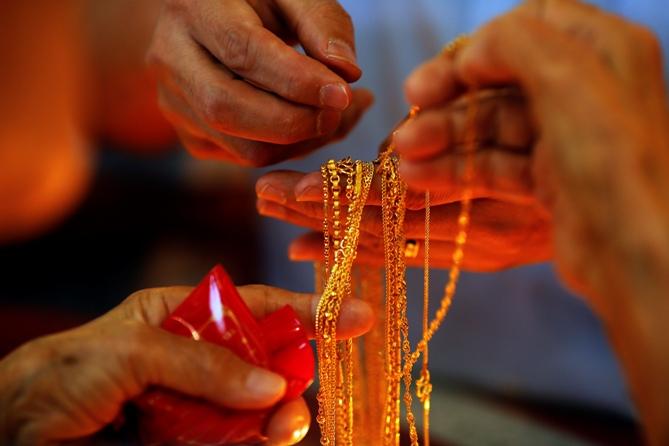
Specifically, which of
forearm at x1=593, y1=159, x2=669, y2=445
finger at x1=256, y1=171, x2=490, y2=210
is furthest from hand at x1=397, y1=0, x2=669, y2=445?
finger at x1=256, y1=171, x2=490, y2=210

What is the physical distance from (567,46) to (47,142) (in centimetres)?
149

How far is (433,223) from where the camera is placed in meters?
0.68

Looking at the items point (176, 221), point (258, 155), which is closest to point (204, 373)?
point (258, 155)

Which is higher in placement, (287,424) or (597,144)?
(597,144)

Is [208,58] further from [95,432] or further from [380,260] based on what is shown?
[95,432]

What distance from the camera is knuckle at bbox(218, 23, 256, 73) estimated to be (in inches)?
28.2

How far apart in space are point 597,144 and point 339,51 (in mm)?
383

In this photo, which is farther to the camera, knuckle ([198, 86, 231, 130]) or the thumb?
knuckle ([198, 86, 231, 130])

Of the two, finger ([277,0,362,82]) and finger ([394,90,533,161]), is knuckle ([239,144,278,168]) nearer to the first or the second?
finger ([277,0,362,82])

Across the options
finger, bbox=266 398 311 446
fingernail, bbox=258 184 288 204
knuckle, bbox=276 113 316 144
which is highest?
knuckle, bbox=276 113 316 144

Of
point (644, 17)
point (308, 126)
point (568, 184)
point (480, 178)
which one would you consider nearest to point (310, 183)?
point (308, 126)

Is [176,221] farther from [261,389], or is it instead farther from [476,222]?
[261,389]

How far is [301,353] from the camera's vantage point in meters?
0.56

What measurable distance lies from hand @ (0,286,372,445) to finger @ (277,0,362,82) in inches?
13.0
